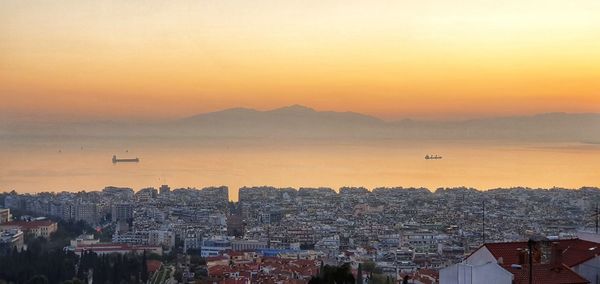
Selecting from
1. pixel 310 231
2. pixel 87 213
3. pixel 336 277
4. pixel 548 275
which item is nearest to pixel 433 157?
pixel 87 213

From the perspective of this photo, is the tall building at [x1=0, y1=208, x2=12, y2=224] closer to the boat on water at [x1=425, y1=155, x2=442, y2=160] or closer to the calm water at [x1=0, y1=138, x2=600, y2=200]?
the calm water at [x1=0, y1=138, x2=600, y2=200]

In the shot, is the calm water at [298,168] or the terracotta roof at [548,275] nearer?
the terracotta roof at [548,275]

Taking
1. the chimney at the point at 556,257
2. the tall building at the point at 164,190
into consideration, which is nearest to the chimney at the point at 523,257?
the chimney at the point at 556,257

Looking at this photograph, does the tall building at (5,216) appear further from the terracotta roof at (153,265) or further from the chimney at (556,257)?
the chimney at (556,257)

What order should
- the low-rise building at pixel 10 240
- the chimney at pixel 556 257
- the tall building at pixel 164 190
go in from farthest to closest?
the tall building at pixel 164 190 → the low-rise building at pixel 10 240 → the chimney at pixel 556 257

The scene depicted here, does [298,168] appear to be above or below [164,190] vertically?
above

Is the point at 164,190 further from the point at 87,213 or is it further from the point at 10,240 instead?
the point at 10,240
